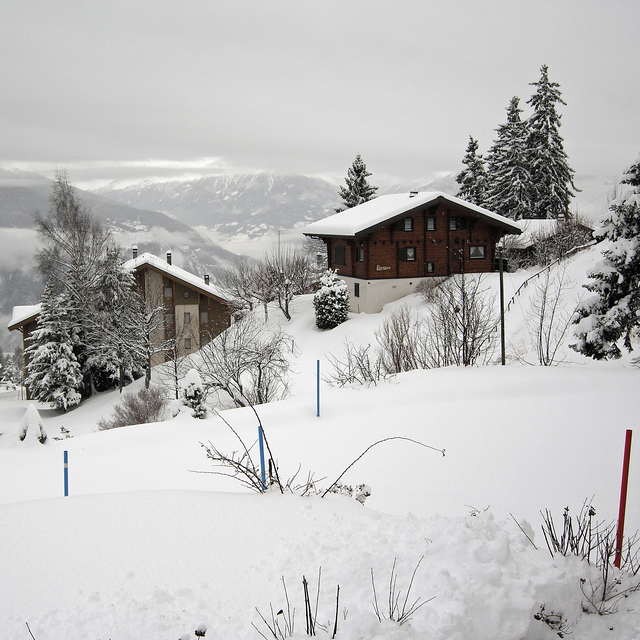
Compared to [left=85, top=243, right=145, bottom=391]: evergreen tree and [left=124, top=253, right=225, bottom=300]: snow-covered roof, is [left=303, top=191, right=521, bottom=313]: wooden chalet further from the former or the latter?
[left=85, top=243, right=145, bottom=391]: evergreen tree

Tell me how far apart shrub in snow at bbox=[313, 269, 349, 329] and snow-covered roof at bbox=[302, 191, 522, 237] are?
10.8 ft

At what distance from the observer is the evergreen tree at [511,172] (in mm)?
42031

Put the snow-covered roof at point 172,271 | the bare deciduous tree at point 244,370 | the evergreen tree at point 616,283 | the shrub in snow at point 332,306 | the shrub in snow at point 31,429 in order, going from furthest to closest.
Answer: the snow-covered roof at point 172,271 < the shrub in snow at point 332,306 < the bare deciduous tree at point 244,370 < the shrub in snow at point 31,429 < the evergreen tree at point 616,283

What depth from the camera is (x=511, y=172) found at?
42250 millimetres

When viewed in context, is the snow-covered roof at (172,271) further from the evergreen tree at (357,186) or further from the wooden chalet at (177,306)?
the evergreen tree at (357,186)

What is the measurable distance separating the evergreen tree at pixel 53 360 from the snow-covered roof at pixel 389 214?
16540 mm

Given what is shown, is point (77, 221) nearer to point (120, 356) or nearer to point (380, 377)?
point (120, 356)

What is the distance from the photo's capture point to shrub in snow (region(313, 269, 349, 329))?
29.0 metres

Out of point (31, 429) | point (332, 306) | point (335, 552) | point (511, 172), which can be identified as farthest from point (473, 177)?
point (335, 552)

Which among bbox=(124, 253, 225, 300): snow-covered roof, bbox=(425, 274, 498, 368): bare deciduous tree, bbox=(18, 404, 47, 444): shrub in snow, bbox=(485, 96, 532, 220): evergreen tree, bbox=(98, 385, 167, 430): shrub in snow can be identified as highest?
bbox=(485, 96, 532, 220): evergreen tree

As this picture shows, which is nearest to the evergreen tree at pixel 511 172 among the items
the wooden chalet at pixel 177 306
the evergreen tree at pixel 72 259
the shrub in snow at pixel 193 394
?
the wooden chalet at pixel 177 306

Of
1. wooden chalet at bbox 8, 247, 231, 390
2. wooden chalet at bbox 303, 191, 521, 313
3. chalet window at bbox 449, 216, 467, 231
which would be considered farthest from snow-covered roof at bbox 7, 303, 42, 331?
chalet window at bbox 449, 216, 467, 231

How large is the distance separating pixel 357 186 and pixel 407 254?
1824 centimetres

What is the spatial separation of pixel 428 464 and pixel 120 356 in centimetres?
2660
